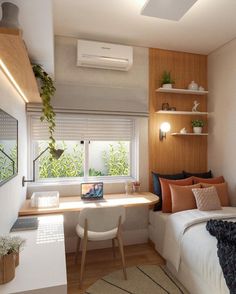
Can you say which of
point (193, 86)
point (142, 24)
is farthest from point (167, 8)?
point (193, 86)

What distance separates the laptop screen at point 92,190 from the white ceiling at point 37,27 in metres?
1.48

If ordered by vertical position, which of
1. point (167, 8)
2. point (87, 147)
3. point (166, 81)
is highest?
point (167, 8)

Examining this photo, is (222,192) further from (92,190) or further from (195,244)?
(92,190)

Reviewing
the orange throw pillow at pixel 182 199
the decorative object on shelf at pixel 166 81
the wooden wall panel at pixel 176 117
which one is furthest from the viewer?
the wooden wall panel at pixel 176 117

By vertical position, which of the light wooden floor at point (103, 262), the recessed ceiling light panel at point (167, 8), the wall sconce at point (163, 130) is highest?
A: the recessed ceiling light panel at point (167, 8)

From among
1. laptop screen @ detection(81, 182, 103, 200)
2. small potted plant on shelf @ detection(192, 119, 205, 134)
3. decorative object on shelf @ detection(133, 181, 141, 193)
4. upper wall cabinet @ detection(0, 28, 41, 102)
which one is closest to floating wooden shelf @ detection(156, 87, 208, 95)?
small potted plant on shelf @ detection(192, 119, 205, 134)

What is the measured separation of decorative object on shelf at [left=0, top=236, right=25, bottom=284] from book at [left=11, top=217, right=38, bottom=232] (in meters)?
0.63

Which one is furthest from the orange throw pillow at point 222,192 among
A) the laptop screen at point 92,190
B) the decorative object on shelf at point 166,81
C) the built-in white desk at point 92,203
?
the decorative object on shelf at point 166,81

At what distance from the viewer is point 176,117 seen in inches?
128

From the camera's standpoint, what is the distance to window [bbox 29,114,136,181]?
2.89m

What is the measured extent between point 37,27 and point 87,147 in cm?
172

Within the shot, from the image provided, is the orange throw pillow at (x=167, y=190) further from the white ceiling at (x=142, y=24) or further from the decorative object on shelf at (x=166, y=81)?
the white ceiling at (x=142, y=24)

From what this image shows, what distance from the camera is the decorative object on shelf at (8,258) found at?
1106mm

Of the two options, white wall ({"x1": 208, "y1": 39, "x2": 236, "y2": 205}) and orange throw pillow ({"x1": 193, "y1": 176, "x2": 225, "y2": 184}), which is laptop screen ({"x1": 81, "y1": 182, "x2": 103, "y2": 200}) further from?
white wall ({"x1": 208, "y1": 39, "x2": 236, "y2": 205})
